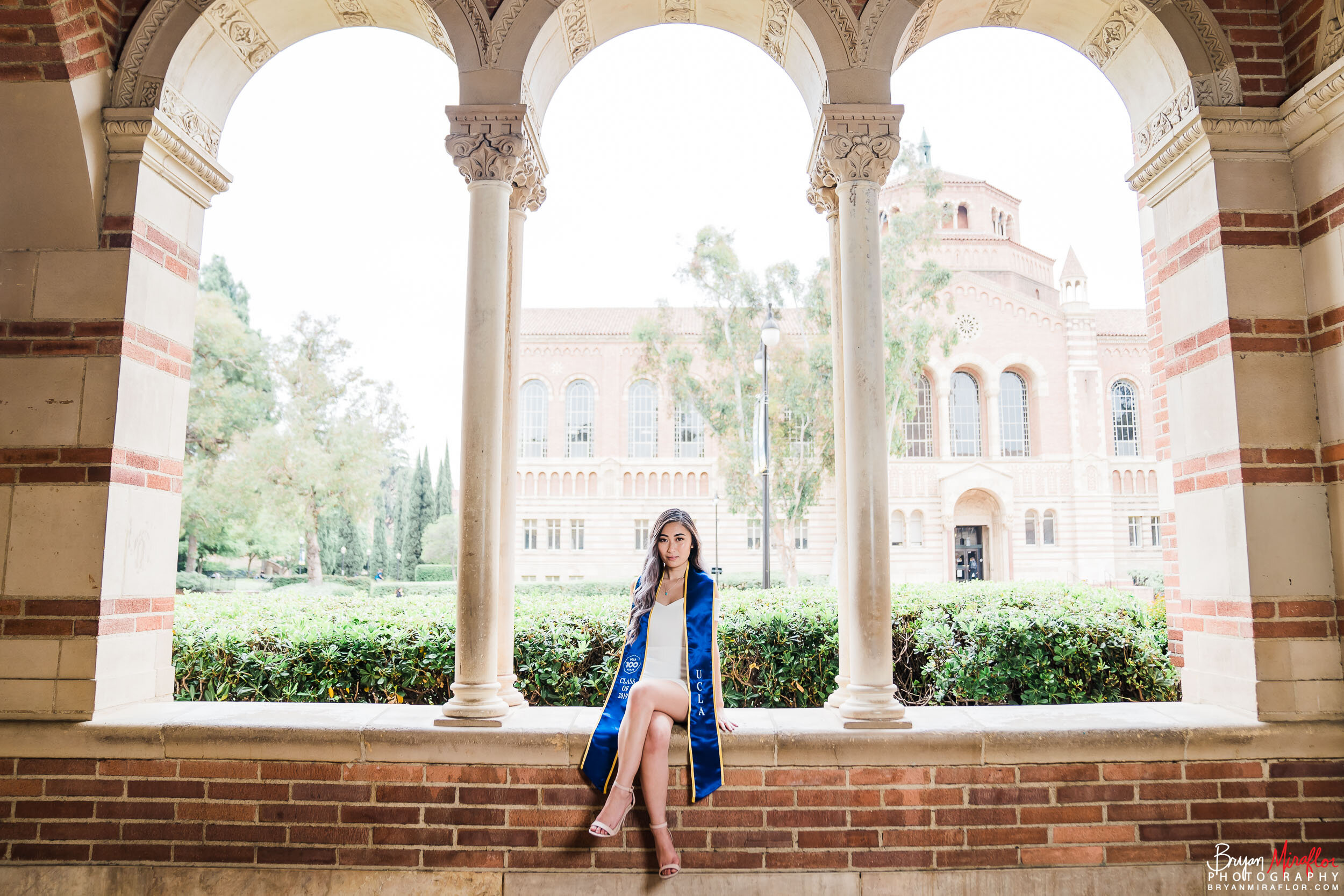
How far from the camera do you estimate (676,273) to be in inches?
987

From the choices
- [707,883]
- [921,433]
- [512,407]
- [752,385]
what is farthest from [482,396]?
[921,433]

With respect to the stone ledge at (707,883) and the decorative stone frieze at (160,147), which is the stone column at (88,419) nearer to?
the decorative stone frieze at (160,147)

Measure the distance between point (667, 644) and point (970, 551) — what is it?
33.0 m

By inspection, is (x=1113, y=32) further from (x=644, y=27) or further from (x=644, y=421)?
(x=644, y=421)

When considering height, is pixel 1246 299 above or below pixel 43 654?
above

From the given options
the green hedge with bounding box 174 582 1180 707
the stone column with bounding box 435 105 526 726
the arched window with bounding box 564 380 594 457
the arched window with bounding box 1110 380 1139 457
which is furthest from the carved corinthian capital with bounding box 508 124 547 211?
the arched window with bounding box 1110 380 1139 457

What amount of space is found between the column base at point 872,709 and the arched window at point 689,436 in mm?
32247

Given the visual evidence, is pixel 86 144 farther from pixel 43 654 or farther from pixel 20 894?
pixel 20 894

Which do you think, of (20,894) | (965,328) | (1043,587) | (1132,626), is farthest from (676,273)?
(20,894)

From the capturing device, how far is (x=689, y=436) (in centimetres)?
3641

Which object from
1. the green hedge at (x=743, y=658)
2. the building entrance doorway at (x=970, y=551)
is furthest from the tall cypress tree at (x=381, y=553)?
the green hedge at (x=743, y=658)

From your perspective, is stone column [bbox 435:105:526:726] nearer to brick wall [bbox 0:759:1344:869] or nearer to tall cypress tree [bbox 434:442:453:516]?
brick wall [bbox 0:759:1344:869]

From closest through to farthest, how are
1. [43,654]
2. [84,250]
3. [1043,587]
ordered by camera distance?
[43,654] → [84,250] → [1043,587]

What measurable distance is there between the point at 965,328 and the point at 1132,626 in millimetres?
30817
